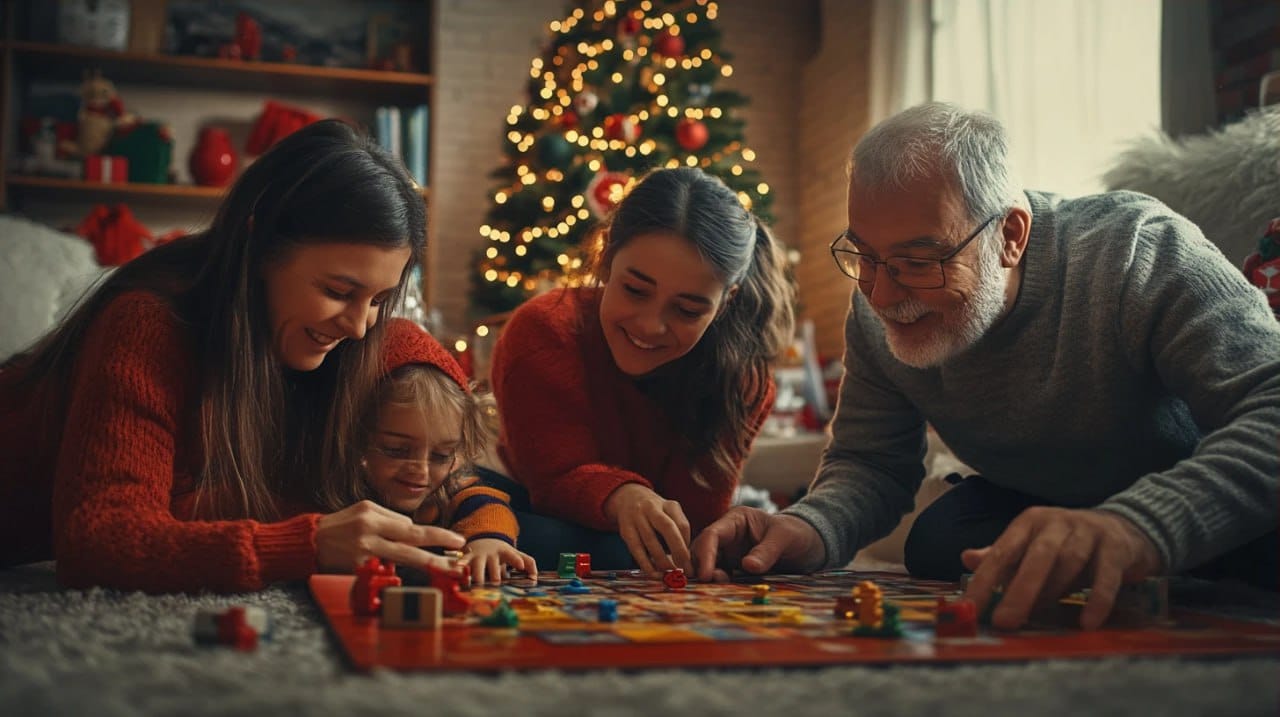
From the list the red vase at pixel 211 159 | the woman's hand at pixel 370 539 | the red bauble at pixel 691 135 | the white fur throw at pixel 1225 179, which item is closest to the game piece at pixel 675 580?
the woman's hand at pixel 370 539

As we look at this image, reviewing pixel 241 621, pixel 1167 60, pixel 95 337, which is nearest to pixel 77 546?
pixel 95 337

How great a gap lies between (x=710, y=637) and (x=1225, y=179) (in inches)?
53.8

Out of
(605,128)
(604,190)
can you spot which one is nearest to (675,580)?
(604,190)

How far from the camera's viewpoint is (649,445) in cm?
186

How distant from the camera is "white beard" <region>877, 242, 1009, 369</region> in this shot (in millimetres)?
1397

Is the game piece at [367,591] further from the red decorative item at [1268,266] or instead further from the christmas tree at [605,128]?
the christmas tree at [605,128]

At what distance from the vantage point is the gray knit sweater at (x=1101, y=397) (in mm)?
1086

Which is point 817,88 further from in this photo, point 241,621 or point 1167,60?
point 241,621

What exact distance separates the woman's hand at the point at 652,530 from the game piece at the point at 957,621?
49 centimetres

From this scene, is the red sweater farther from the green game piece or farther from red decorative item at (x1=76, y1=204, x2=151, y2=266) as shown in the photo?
red decorative item at (x1=76, y1=204, x2=151, y2=266)

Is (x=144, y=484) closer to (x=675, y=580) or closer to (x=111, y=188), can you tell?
(x=675, y=580)

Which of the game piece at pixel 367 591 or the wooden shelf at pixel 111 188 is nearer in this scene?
the game piece at pixel 367 591

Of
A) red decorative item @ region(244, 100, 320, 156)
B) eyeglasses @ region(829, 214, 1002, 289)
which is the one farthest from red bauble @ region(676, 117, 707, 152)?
eyeglasses @ region(829, 214, 1002, 289)

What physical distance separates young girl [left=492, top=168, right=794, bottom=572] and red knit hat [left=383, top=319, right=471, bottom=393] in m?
0.13
